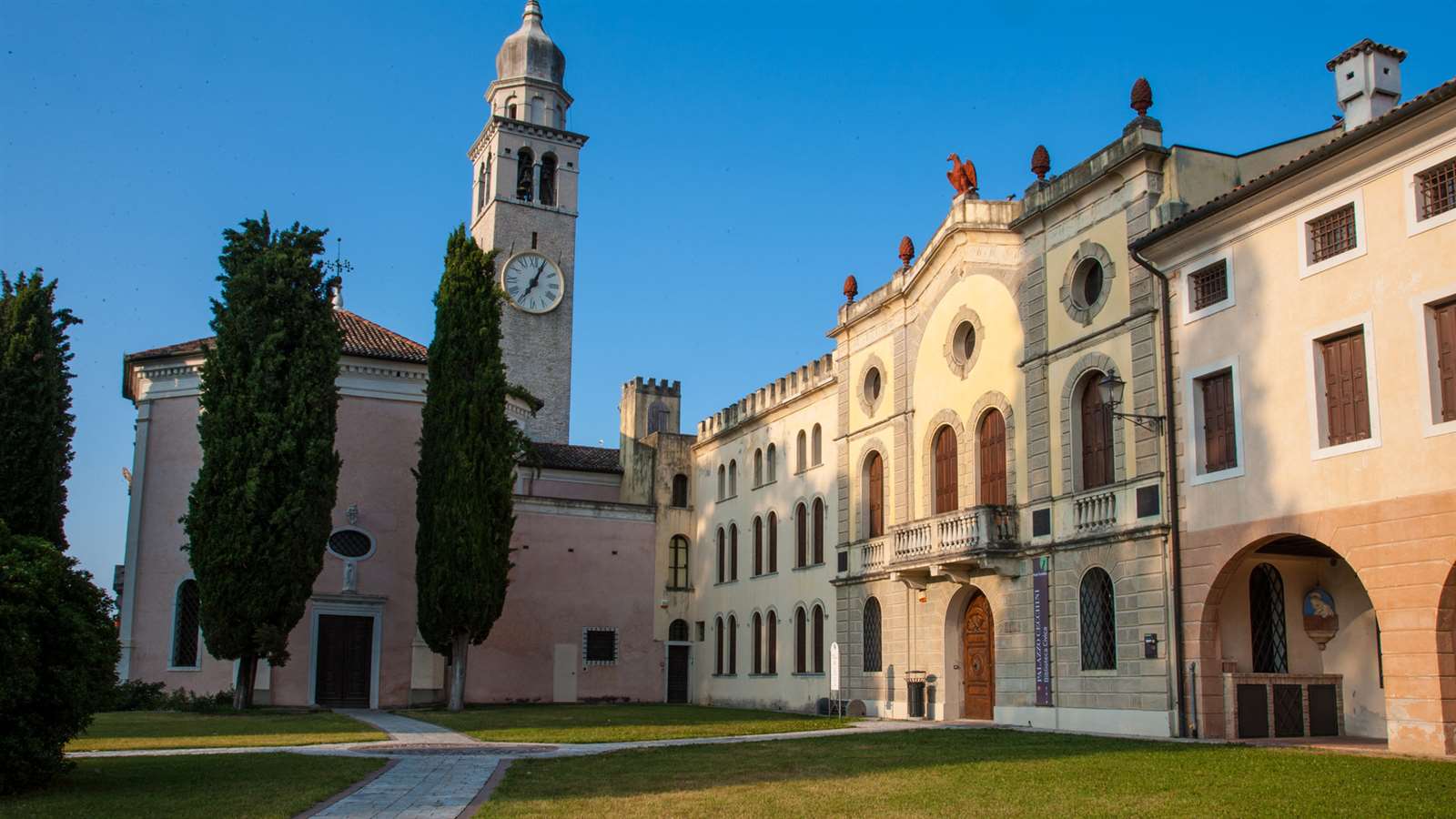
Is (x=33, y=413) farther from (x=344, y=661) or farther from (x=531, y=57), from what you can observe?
(x=531, y=57)

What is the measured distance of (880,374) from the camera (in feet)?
111

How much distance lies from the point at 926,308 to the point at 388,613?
18912 millimetres

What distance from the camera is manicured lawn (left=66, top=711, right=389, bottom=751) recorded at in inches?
869

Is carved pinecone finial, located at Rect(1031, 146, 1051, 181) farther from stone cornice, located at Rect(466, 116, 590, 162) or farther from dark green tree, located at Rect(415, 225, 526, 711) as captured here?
stone cornice, located at Rect(466, 116, 590, 162)

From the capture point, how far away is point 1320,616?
22.0m

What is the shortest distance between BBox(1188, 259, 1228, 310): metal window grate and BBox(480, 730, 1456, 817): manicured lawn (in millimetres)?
7872

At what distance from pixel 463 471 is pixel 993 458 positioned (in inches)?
564

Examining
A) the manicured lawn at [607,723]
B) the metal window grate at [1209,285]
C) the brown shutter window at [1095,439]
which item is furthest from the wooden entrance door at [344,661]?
the metal window grate at [1209,285]

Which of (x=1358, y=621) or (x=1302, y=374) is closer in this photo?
(x=1302, y=374)

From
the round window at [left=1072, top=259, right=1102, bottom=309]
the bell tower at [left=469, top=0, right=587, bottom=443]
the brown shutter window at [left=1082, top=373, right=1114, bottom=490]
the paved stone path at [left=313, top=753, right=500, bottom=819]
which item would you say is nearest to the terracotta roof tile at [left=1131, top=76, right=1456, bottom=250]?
the round window at [left=1072, top=259, right=1102, bottom=309]

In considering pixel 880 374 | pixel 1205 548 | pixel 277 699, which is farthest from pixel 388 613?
pixel 1205 548

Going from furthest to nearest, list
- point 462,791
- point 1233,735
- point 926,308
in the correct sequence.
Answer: point 926,308, point 1233,735, point 462,791

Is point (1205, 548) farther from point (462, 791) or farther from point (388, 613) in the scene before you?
point (388, 613)

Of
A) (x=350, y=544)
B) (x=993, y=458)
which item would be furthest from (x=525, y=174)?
(x=993, y=458)
